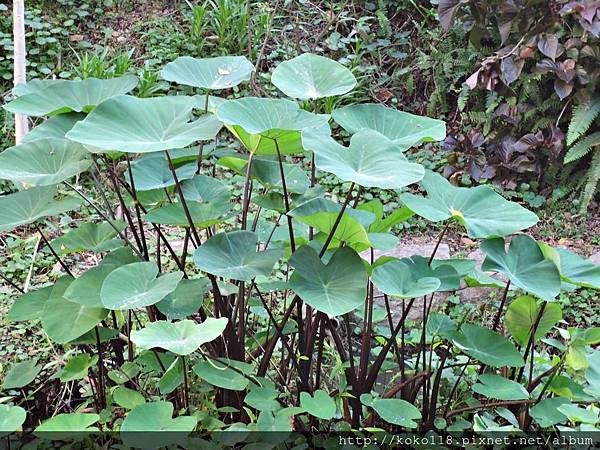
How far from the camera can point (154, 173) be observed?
207 centimetres

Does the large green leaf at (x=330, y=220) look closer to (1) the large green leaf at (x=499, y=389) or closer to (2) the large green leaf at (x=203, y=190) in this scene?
(2) the large green leaf at (x=203, y=190)

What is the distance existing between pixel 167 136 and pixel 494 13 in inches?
119

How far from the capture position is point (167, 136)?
1.75 meters

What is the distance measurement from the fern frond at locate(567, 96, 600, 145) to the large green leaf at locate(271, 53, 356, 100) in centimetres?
233

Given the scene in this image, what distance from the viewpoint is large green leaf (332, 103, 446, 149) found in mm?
→ 1935

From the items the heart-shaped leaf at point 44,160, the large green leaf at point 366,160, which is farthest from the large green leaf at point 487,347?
the heart-shaped leaf at point 44,160

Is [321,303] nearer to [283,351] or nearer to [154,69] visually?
[283,351]


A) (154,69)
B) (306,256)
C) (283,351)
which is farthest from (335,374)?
(154,69)

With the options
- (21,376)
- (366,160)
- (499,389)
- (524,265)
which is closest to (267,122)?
(366,160)

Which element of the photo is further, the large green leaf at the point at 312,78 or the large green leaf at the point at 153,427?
the large green leaf at the point at 312,78

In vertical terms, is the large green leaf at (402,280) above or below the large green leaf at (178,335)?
above

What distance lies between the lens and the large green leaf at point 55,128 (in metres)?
1.96

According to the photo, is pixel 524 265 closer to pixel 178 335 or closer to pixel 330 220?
pixel 330 220

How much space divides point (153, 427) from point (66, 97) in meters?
0.97
